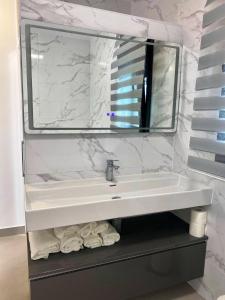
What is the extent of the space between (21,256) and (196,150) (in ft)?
6.07

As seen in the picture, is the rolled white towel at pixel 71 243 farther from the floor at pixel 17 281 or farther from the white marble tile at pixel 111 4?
the white marble tile at pixel 111 4

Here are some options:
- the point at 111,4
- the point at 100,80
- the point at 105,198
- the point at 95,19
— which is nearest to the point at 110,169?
the point at 105,198

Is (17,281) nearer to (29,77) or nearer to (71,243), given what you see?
(71,243)

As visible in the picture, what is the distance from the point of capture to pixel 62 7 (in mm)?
1499

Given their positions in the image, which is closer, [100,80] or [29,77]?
[29,77]

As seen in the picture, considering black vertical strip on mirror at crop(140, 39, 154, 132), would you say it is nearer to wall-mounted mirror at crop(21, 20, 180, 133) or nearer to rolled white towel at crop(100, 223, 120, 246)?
wall-mounted mirror at crop(21, 20, 180, 133)

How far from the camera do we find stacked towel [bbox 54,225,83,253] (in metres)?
1.41

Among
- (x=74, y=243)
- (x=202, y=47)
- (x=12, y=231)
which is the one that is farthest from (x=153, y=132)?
(x=12, y=231)

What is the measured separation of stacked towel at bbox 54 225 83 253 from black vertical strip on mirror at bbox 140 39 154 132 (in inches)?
35.5

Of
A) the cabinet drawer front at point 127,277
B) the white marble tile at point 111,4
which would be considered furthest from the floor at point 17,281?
the white marble tile at point 111,4

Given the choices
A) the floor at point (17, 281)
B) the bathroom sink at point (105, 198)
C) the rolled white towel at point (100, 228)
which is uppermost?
the bathroom sink at point (105, 198)

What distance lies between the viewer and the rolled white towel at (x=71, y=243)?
1414 millimetres

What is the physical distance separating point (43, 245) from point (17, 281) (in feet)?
2.77

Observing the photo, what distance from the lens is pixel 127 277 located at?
1462 mm
